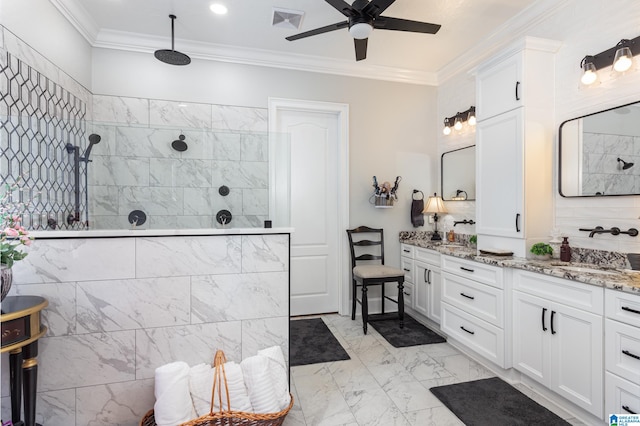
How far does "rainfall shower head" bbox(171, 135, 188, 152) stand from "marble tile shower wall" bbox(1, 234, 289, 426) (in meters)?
0.78

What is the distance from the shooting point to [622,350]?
5.13ft

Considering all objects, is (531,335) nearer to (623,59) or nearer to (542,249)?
(542,249)

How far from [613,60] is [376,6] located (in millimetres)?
1586

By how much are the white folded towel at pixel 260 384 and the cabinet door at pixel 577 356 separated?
1677mm

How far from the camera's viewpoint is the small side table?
135 centimetres

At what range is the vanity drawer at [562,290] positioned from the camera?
1.69 m

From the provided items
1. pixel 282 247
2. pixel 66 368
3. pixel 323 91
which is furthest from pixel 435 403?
pixel 323 91

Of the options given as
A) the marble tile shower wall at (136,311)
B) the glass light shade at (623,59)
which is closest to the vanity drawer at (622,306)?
the glass light shade at (623,59)

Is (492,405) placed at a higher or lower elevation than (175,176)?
lower

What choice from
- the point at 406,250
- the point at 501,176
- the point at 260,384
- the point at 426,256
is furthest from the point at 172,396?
the point at 406,250

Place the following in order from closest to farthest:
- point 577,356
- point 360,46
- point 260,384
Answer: point 260,384
point 577,356
point 360,46

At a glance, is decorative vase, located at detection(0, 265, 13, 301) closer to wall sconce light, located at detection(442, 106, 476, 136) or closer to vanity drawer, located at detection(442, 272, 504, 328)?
vanity drawer, located at detection(442, 272, 504, 328)

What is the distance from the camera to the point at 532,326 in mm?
2057

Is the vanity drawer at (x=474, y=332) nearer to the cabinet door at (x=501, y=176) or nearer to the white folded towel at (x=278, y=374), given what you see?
the cabinet door at (x=501, y=176)
